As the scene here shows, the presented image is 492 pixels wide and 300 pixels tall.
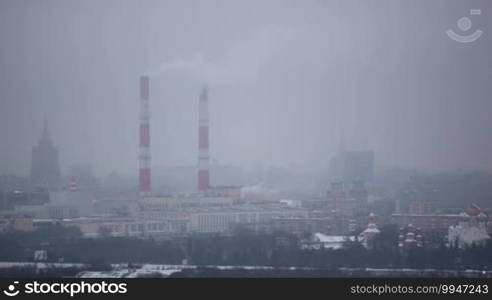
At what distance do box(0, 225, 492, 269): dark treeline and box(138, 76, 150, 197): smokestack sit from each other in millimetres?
3380

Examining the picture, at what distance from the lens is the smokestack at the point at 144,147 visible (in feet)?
56.1

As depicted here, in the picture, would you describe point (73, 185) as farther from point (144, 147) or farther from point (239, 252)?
point (239, 252)

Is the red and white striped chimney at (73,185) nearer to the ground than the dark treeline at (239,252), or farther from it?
→ farther from it

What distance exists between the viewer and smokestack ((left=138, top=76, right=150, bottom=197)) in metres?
17.1

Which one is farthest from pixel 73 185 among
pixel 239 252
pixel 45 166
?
pixel 239 252

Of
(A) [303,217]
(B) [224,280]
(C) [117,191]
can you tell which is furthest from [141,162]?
(B) [224,280]

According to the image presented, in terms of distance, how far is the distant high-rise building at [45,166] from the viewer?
679 inches

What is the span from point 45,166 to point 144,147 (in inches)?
58.7

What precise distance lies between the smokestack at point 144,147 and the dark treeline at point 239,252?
3.38m

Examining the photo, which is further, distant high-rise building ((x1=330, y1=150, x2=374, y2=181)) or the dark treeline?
distant high-rise building ((x1=330, y1=150, x2=374, y2=181))

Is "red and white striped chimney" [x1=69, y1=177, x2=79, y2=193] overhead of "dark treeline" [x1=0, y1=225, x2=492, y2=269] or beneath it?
overhead

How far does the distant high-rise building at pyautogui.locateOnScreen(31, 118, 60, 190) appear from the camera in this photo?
17250mm

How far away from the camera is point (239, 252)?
11781 millimetres

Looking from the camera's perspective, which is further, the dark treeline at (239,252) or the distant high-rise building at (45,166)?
the distant high-rise building at (45,166)
